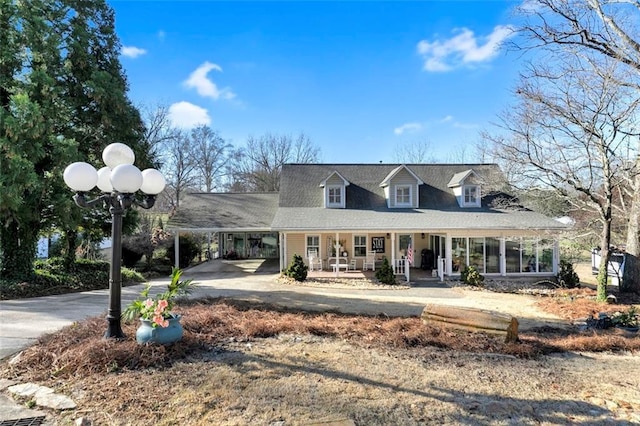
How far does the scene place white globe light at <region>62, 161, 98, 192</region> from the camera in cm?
523

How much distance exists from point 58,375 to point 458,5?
12.6 m

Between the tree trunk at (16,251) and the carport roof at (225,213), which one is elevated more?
the carport roof at (225,213)

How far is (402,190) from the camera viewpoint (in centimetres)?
1928

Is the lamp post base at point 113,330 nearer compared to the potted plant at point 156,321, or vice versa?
the potted plant at point 156,321

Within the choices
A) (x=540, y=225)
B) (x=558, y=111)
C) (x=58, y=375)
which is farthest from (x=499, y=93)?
(x=58, y=375)

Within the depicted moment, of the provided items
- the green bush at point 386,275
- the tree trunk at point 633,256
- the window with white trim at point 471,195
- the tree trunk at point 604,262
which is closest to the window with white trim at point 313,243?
the green bush at point 386,275

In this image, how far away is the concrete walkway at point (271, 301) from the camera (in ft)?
23.5

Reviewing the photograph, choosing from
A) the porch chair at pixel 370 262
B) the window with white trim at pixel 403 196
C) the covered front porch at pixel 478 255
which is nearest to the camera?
the covered front porch at pixel 478 255

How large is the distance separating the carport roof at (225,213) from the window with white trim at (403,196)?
744cm

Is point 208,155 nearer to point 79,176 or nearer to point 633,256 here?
point 79,176

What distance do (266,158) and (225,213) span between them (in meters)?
19.8

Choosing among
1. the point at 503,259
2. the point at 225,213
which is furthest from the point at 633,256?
the point at 225,213

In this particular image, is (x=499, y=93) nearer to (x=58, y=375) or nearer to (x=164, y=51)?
(x=164, y=51)

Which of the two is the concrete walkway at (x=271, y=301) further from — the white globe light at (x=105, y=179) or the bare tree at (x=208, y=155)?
the bare tree at (x=208, y=155)
